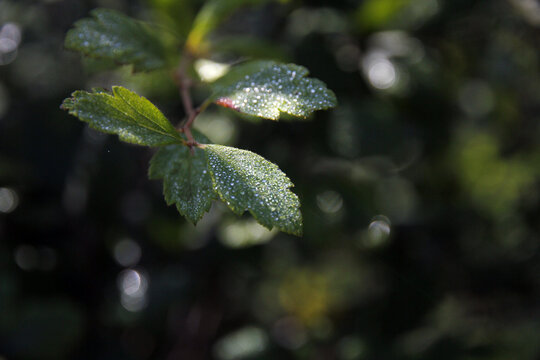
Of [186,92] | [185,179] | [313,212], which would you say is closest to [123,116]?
[185,179]

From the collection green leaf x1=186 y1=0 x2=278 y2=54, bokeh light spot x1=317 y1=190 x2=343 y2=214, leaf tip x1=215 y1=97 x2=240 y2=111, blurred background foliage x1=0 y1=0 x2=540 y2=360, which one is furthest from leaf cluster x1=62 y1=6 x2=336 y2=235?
bokeh light spot x1=317 y1=190 x2=343 y2=214

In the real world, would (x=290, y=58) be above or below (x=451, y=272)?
above

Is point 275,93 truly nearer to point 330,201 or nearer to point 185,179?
point 185,179

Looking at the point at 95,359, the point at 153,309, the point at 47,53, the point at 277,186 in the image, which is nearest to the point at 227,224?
the point at 153,309

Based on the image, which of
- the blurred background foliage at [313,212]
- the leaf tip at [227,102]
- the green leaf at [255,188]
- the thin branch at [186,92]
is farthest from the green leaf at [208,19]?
the green leaf at [255,188]

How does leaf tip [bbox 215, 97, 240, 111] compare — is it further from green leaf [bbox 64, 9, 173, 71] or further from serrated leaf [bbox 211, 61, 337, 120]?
green leaf [bbox 64, 9, 173, 71]

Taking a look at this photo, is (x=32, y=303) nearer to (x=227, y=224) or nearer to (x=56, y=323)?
(x=56, y=323)
